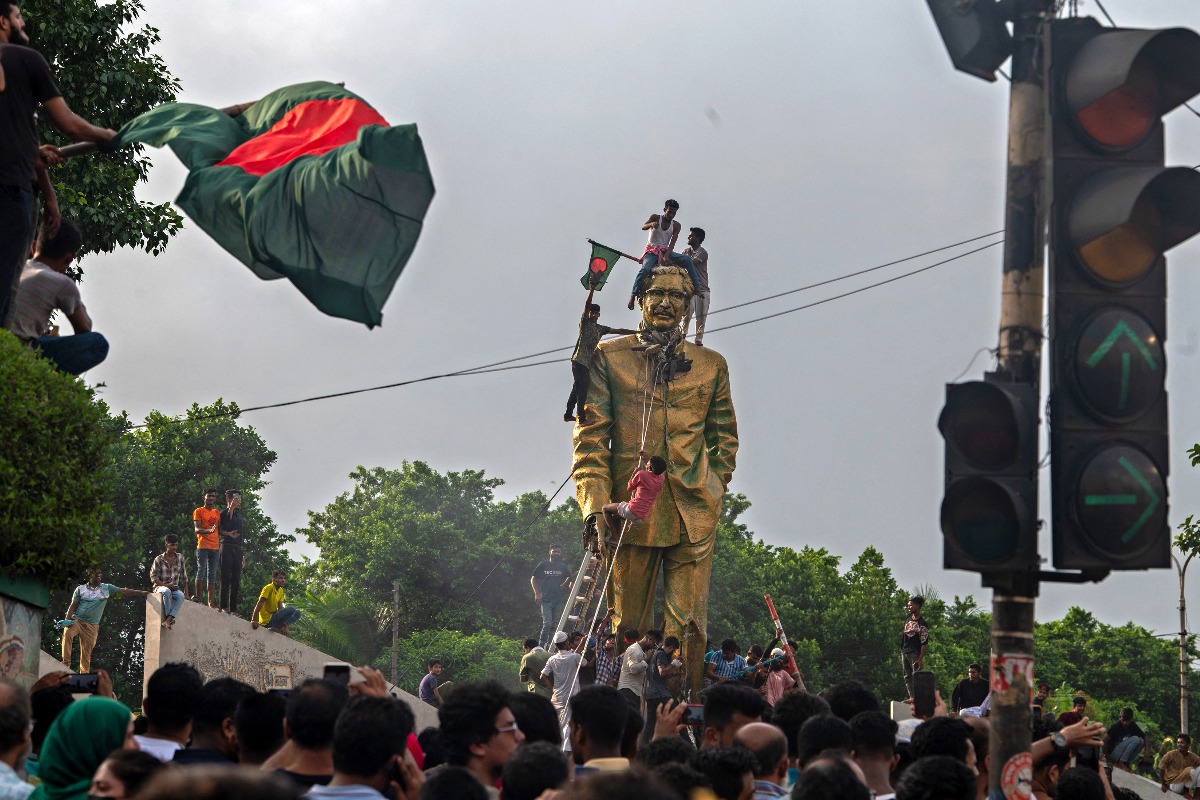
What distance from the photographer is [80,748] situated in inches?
199

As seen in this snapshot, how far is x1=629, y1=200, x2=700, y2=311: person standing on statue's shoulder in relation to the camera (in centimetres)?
1888

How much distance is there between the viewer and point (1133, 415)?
6039 mm

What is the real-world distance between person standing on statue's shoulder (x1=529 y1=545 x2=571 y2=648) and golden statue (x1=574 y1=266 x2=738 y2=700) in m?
2.53

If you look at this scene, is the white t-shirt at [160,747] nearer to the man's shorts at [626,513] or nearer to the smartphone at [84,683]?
the smartphone at [84,683]

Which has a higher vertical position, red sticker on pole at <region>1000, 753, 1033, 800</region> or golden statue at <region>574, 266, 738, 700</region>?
golden statue at <region>574, 266, 738, 700</region>

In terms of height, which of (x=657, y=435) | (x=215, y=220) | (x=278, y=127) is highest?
(x=657, y=435)

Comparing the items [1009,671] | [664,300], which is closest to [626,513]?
[664,300]

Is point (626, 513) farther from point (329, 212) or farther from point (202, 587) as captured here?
point (329, 212)

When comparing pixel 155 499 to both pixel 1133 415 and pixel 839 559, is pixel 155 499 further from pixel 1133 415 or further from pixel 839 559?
pixel 1133 415

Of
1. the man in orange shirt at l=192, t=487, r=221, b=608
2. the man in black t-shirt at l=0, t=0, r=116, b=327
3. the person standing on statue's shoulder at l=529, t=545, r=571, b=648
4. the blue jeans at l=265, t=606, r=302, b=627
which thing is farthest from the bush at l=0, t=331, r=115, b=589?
the person standing on statue's shoulder at l=529, t=545, r=571, b=648

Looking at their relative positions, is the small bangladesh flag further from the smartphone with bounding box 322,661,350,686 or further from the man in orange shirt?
the smartphone with bounding box 322,661,350,686

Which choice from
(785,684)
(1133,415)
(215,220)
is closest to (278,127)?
(215,220)

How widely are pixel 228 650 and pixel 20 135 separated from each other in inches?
536

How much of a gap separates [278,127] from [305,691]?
174 inches
